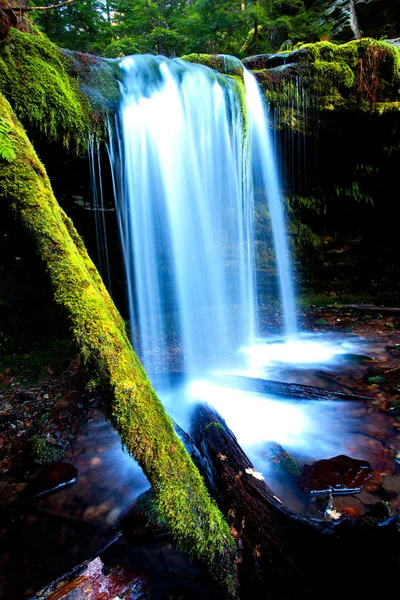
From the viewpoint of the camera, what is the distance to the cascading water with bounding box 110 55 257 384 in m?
5.29

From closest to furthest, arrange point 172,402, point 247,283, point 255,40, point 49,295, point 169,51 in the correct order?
point 49,295 < point 172,402 < point 247,283 < point 255,40 < point 169,51

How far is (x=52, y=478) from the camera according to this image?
2.70 metres

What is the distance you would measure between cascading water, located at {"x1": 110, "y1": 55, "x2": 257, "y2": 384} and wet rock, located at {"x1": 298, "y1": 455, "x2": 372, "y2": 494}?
3.29m

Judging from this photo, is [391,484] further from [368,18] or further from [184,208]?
[368,18]

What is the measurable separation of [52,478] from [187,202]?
489cm

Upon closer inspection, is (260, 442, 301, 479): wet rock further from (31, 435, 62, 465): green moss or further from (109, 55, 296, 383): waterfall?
(109, 55, 296, 383): waterfall

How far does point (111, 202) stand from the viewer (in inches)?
223

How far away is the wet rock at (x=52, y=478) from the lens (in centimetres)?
260

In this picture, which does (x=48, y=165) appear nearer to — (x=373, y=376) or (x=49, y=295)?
(x=49, y=295)

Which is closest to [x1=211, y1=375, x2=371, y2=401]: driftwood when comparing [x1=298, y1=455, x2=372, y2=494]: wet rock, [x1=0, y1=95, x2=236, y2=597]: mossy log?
[x1=298, y1=455, x2=372, y2=494]: wet rock

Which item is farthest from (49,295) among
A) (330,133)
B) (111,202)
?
(330,133)

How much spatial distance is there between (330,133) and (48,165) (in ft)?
18.5

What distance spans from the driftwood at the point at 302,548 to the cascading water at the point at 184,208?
392cm

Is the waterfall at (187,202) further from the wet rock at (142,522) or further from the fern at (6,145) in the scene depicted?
the wet rock at (142,522)
